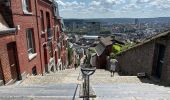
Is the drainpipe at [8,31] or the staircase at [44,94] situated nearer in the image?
the staircase at [44,94]

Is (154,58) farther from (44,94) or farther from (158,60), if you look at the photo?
(44,94)

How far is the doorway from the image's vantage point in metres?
11.1

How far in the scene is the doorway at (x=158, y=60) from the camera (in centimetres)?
1105

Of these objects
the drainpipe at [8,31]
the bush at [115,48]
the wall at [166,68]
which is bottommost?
the bush at [115,48]

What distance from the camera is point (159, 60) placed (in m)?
11.4

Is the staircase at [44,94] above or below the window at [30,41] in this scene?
below

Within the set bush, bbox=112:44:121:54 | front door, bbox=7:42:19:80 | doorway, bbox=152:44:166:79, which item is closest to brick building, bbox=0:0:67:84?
front door, bbox=7:42:19:80

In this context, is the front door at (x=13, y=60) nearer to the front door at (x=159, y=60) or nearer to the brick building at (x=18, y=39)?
the brick building at (x=18, y=39)

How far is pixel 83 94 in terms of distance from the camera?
5562 millimetres

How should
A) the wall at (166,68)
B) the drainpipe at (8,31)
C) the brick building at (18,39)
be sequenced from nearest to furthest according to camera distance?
the drainpipe at (8,31) < the brick building at (18,39) < the wall at (166,68)

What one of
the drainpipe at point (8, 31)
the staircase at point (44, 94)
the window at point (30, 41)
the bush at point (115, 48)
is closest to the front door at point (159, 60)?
the staircase at point (44, 94)

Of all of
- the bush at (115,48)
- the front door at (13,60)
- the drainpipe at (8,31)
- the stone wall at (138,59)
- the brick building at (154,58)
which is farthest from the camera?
the bush at (115,48)

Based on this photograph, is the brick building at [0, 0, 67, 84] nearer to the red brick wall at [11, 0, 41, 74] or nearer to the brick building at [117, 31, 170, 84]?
the red brick wall at [11, 0, 41, 74]

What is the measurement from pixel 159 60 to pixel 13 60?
841 cm
